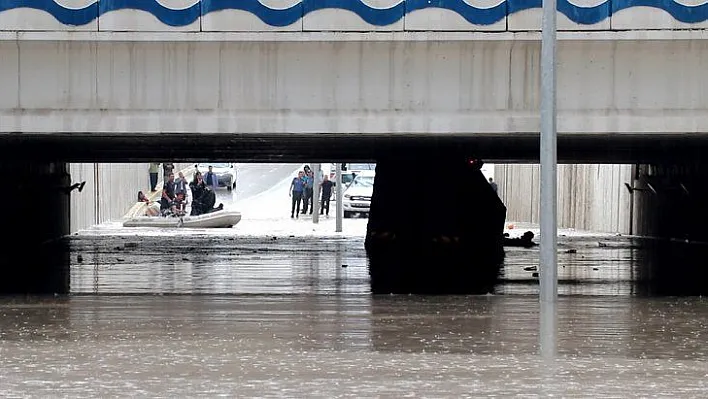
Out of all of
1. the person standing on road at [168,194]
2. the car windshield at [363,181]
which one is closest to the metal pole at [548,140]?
the person standing on road at [168,194]

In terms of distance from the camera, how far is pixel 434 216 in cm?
2920

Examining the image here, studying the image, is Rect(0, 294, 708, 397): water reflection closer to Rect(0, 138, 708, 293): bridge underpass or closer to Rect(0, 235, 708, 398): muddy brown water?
Rect(0, 235, 708, 398): muddy brown water

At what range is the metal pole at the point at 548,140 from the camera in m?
14.6

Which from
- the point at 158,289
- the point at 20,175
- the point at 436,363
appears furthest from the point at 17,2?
the point at 20,175

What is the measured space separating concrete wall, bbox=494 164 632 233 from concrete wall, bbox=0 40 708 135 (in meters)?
26.4

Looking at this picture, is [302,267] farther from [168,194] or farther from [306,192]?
[306,192]

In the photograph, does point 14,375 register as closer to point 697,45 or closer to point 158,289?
point 158,289

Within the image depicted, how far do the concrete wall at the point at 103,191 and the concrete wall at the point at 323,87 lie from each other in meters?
24.9

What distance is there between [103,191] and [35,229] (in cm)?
1689

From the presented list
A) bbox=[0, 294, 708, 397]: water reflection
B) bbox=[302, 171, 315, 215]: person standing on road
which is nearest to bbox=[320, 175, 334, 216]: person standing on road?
bbox=[302, 171, 315, 215]: person standing on road

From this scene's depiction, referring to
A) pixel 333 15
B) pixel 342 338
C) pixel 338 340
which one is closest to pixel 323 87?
pixel 333 15

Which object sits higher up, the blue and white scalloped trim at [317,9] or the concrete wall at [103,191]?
the blue and white scalloped trim at [317,9]

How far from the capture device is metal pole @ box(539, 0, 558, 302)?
14.6m

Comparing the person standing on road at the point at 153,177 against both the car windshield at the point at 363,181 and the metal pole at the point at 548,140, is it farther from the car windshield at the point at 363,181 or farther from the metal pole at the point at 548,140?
the metal pole at the point at 548,140
